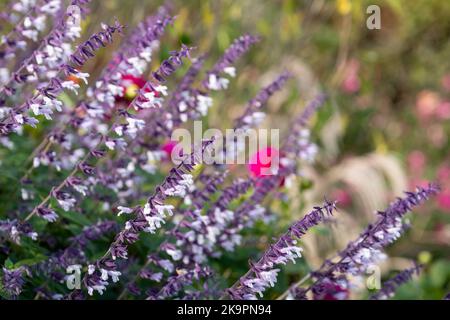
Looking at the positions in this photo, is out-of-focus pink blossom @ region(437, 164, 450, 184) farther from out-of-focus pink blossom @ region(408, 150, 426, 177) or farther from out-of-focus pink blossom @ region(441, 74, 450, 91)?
out-of-focus pink blossom @ region(441, 74, 450, 91)

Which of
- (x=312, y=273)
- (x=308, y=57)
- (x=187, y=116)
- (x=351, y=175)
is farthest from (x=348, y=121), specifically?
(x=312, y=273)

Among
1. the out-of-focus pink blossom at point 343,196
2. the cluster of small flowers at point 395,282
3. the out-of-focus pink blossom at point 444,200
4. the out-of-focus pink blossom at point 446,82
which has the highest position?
the out-of-focus pink blossom at point 446,82

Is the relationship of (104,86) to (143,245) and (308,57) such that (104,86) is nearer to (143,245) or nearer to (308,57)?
(143,245)

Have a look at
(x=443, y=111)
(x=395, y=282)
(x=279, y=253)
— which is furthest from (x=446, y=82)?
(x=279, y=253)

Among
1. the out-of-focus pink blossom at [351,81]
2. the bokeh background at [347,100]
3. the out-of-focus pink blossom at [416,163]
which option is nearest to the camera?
the bokeh background at [347,100]

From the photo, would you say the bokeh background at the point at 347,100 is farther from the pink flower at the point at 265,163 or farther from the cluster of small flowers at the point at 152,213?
the cluster of small flowers at the point at 152,213

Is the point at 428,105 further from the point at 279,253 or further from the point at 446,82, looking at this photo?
the point at 279,253

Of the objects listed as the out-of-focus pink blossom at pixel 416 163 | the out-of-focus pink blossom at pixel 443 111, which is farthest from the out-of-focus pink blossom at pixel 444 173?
the out-of-focus pink blossom at pixel 443 111
